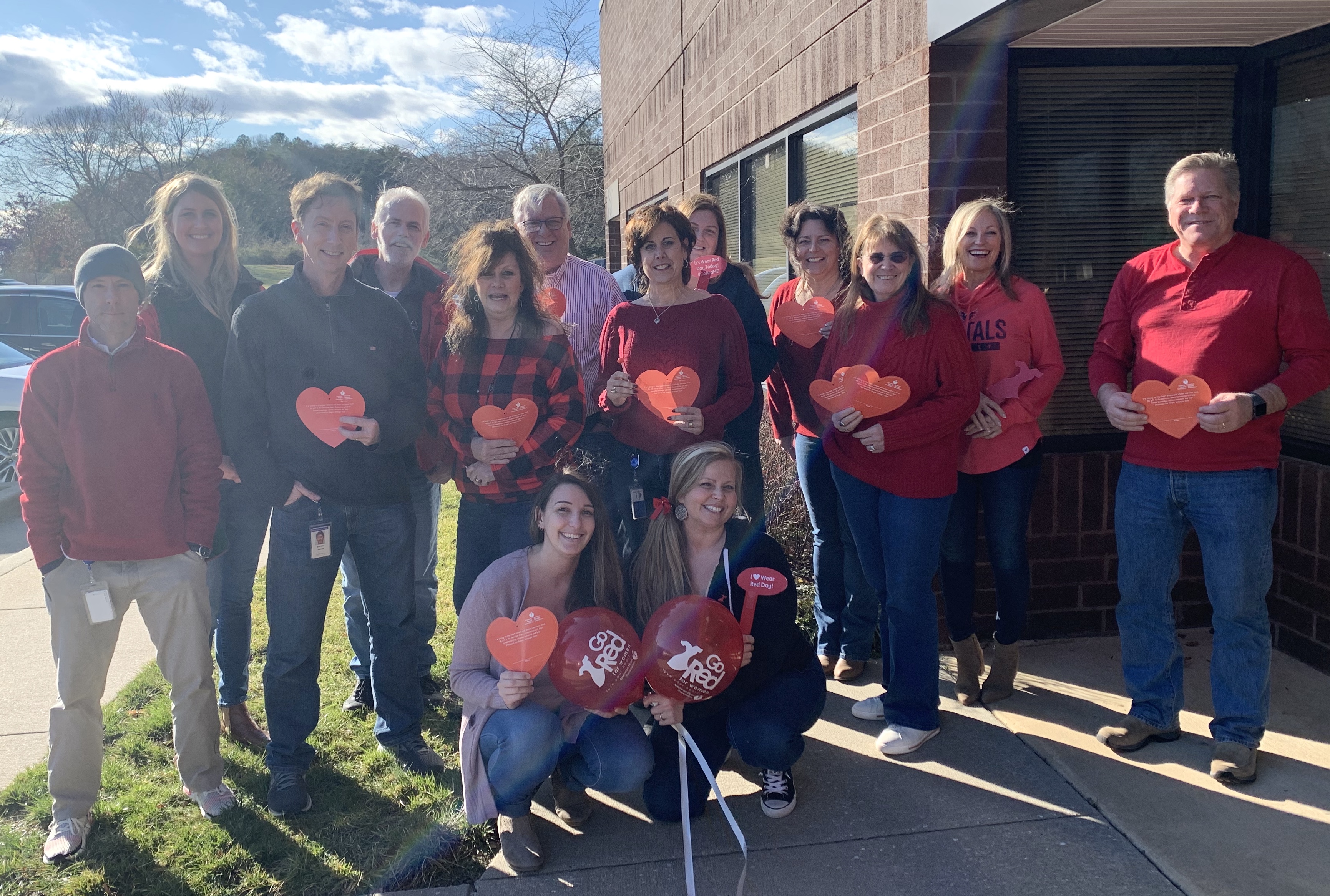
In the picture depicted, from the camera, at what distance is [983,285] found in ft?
11.4

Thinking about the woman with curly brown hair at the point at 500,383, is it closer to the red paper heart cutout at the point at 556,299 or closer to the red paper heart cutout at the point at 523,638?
the red paper heart cutout at the point at 556,299

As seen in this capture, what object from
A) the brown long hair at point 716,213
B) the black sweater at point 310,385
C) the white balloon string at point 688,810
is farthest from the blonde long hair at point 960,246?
the black sweater at point 310,385

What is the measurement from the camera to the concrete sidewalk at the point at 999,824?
8.70ft

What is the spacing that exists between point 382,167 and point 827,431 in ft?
112

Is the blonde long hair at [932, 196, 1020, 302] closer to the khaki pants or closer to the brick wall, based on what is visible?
the brick wall

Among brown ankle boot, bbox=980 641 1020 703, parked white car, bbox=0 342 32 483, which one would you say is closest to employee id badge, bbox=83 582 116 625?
brown ankle boot, bbox=980 641 1020 703

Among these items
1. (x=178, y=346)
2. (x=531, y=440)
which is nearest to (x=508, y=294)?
(x=531, y=440)

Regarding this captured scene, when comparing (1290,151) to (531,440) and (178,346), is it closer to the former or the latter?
(531,440)

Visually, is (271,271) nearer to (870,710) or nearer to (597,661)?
(870,710)

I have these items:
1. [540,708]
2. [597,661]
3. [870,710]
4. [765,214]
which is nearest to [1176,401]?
[870,710]

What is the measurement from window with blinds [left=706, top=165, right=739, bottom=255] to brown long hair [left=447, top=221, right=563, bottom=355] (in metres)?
4.56

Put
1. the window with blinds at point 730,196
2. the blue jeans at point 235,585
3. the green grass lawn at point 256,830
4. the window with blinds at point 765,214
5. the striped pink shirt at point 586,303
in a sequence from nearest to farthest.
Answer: the green grass lawn at point 256,830, the blue jeans at point 235,585, the striped pink shirt at point 586,303, the window with blinds at point 765,214, the window with blinds at point 730,196

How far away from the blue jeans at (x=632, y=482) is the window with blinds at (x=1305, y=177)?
9.04ft

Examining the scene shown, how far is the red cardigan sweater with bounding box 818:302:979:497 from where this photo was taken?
3.19 m
